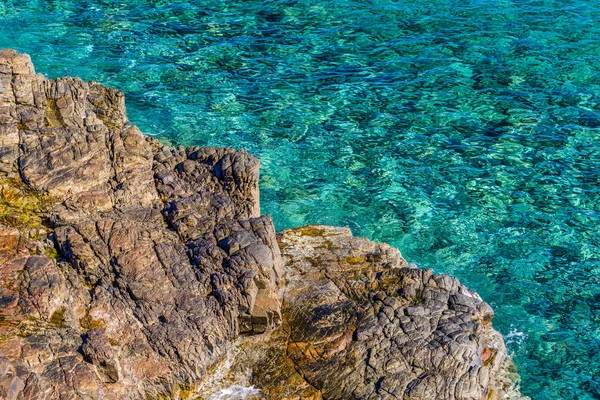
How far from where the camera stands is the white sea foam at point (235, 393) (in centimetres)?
772

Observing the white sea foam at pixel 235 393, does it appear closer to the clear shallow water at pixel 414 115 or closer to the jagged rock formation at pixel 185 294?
the jagged rock formation at pixel 185 294

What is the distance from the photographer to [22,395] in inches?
258

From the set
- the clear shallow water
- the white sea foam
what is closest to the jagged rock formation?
the white sea foam

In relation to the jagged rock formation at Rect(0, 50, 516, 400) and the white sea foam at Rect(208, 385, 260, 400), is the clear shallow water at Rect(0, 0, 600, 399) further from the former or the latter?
the white sea foam at Rect(208, 385, 260, 400)

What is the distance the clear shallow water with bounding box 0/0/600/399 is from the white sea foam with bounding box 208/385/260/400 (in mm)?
4066

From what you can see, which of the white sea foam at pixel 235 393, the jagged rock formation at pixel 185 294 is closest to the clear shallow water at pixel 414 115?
the jagged rock formation at pixel 185 294

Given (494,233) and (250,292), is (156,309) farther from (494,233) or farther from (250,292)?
(494,233)

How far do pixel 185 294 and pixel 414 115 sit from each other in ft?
31.7

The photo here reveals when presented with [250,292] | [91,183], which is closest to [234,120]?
[91,183]

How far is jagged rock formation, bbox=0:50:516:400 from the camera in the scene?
24.7 feet

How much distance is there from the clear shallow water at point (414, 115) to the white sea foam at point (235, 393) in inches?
160

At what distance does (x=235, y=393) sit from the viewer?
25.6 feet

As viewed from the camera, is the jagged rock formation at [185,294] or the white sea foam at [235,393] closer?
the jagged rock formation at [185,294]

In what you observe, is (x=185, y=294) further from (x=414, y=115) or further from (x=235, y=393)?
(x=414, y=115)
